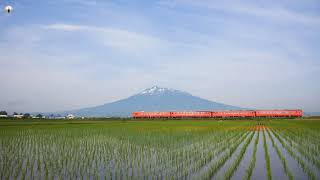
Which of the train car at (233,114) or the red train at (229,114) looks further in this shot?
the train car at (233,114)

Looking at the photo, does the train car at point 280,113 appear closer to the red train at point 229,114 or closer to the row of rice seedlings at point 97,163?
the red train at point 229,114

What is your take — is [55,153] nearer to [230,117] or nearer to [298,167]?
[298,167]

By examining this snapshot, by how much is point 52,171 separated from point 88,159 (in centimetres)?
263

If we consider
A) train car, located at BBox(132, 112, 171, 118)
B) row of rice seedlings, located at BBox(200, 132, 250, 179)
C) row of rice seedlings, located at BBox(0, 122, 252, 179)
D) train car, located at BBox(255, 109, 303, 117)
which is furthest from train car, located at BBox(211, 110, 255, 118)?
row of rice seedlings, located at BBox(0, 122, 252, 179)

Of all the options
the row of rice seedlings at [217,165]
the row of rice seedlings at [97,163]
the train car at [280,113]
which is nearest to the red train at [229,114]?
the train car at [280,113]

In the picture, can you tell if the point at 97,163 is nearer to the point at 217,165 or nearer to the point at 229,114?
the point at 217,165

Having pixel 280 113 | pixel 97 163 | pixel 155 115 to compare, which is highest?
pixel 280 113

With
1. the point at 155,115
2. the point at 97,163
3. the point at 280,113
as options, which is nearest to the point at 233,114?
the point at 280,113

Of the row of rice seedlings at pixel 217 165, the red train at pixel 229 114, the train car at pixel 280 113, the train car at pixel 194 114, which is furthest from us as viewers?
the train car at pixel 194 114

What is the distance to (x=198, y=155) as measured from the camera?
14.0m

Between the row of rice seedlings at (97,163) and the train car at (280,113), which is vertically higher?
the train car at (280,113)

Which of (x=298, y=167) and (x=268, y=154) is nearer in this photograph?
(x=298, y=167)

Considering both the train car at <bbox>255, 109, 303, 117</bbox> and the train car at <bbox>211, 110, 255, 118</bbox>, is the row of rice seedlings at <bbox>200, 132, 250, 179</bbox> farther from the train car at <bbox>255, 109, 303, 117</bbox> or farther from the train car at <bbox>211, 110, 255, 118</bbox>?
the train car at <bbox>255, 109, 303, 117</bbox>

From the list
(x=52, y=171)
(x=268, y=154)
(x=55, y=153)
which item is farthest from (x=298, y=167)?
(x=55, y=153)
